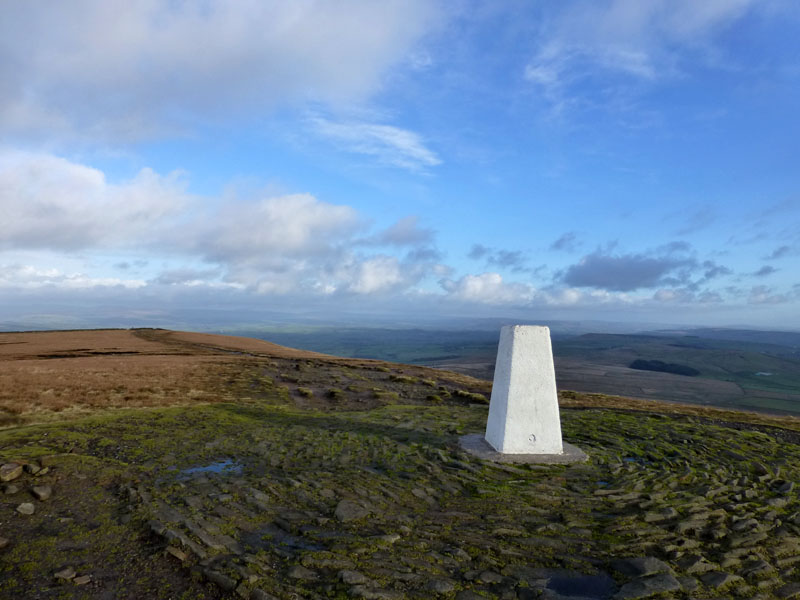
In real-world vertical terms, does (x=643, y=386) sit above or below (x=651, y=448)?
below

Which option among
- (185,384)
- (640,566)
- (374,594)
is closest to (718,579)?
(640,566)

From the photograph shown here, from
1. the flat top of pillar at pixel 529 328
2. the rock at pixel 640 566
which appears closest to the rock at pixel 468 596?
the rock at pixel 640 566

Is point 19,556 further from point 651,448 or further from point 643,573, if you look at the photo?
point 651,448

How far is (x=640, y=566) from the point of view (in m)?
9.12

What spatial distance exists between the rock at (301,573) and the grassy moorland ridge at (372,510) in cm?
5

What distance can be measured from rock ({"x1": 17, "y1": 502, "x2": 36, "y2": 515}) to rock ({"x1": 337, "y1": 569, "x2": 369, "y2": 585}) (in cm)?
828

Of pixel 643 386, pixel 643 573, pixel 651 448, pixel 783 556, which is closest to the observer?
pixel 643 573

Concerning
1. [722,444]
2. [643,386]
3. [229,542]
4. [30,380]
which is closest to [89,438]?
[229,542]

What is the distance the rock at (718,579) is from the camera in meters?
8.54

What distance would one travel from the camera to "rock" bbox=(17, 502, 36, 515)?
36.2ft

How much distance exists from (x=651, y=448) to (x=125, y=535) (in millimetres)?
18902

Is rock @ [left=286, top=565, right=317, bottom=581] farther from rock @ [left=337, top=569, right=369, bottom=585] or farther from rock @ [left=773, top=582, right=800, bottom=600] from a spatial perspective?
rock @ [left=773, top=582, right=800, bottom=600]

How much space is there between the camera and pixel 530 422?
17578 mm

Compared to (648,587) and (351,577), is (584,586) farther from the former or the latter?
(351,577)
